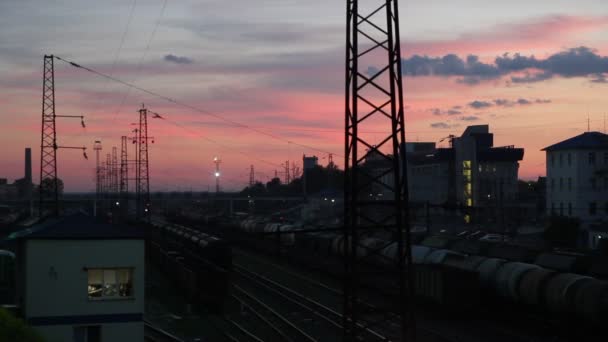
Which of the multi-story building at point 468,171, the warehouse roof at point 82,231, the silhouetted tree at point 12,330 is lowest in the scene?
the silhouetted tree at point 12,330

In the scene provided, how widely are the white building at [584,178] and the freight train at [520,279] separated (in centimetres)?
3092

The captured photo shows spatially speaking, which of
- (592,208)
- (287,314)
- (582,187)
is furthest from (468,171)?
(287,314)

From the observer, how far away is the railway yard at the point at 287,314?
79.0ft

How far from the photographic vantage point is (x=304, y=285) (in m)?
37.2

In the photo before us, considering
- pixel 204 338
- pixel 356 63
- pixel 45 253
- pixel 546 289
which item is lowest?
pixel 204 338

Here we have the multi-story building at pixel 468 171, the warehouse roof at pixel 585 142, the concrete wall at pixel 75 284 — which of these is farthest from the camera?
the multi-story building at pixel 468 171

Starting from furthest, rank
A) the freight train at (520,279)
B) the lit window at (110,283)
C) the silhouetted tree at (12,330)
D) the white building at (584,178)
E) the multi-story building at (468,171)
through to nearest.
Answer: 1. the multi-story building at (468,171)
2. the white building at (584,178)
3. the freight train at (520,279)
4. the lit window at (110,283)
5. the silhouetted tree at (12,330)

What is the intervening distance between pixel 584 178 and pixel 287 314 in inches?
1619

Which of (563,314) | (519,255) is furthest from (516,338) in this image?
(519,255)

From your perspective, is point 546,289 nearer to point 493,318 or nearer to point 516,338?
point 516,338

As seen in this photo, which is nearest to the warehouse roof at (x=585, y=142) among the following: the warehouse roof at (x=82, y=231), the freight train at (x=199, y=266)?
the freight train at (x=199, y=266)

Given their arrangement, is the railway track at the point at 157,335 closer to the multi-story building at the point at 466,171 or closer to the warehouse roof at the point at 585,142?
the warehouse roof at the point at 585,142

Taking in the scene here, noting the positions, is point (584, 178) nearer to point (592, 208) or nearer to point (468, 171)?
point (592, 208)

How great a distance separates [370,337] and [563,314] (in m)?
5.78
